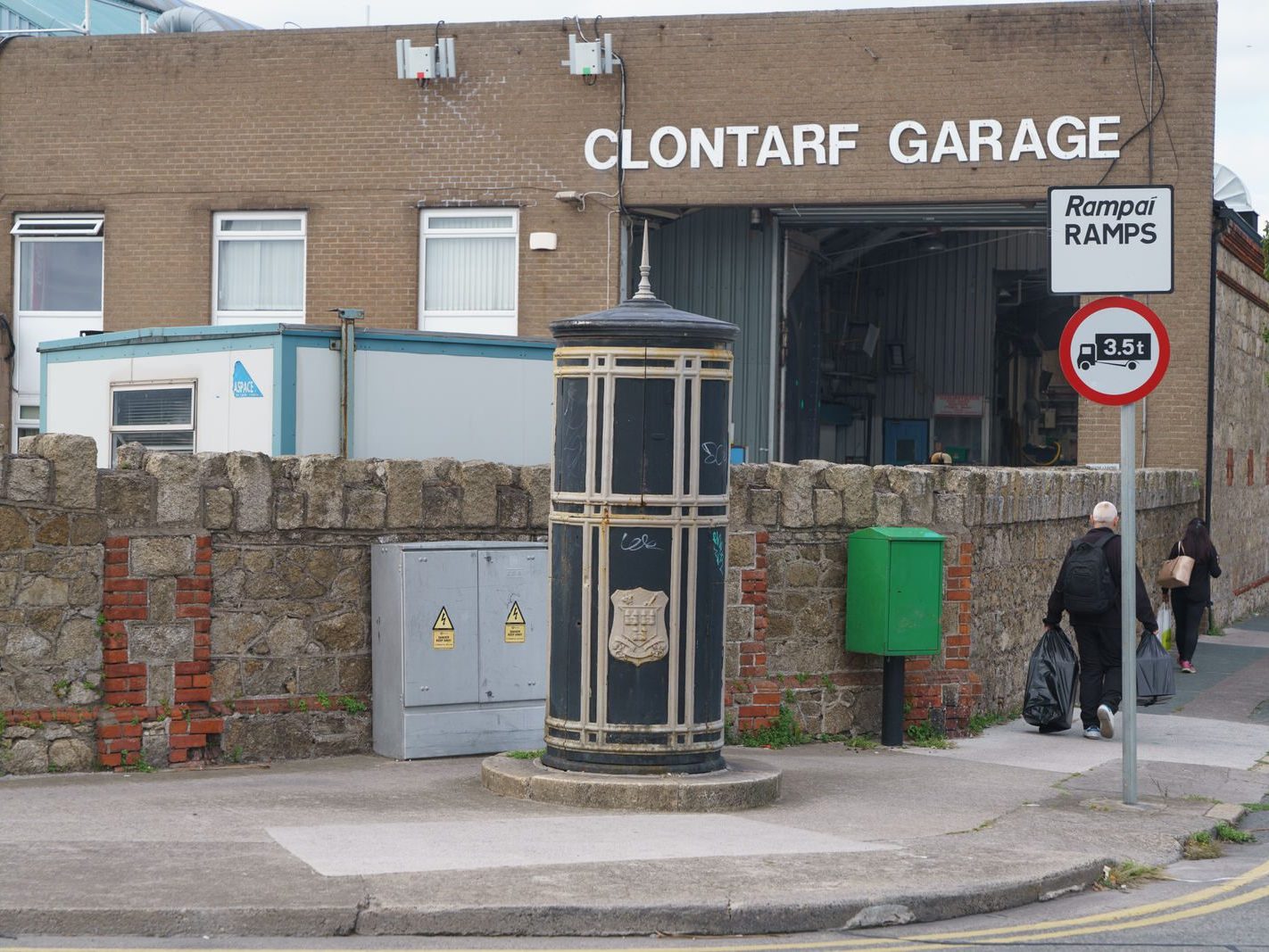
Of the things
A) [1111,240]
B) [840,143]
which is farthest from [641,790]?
[840,143]

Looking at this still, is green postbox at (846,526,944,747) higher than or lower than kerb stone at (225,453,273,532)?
lower

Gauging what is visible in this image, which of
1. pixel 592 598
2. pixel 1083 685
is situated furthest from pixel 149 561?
pixel 1083 685

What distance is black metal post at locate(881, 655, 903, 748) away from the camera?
447 inches

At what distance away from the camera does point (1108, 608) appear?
12109 mm

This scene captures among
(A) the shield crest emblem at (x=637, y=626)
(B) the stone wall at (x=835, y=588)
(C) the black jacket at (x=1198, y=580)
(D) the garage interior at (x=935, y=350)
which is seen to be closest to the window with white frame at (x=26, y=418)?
(D) the garage interior at (x=935, y=350)

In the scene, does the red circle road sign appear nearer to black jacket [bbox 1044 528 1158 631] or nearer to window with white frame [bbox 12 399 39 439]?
black jacket [bbox 1044 528 1158 631]

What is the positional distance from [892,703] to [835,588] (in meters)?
0.87

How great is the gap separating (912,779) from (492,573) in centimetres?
284

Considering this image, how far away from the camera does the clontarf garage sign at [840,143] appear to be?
21.2 meters

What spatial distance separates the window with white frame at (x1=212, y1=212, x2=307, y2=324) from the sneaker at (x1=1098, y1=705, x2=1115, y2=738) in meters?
14.5

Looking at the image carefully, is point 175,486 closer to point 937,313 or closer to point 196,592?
point 196,592

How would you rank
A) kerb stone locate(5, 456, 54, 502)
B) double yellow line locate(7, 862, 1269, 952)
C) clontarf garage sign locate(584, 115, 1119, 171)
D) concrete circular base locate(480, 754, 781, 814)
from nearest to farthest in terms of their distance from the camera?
double yellow line locate(7, 862, 1269, 952), concrete circular base locate(480, 754, 781, 814), kerb stone locate(5, 456, 54, 502), clontarf garage sign locate(584, 115, 1119, 171)

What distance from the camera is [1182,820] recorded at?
Answer: 9.20 m

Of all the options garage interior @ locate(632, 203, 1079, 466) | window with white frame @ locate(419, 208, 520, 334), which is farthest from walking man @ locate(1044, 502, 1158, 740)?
garage interior @ locate(632, 203, 1079, 466)
